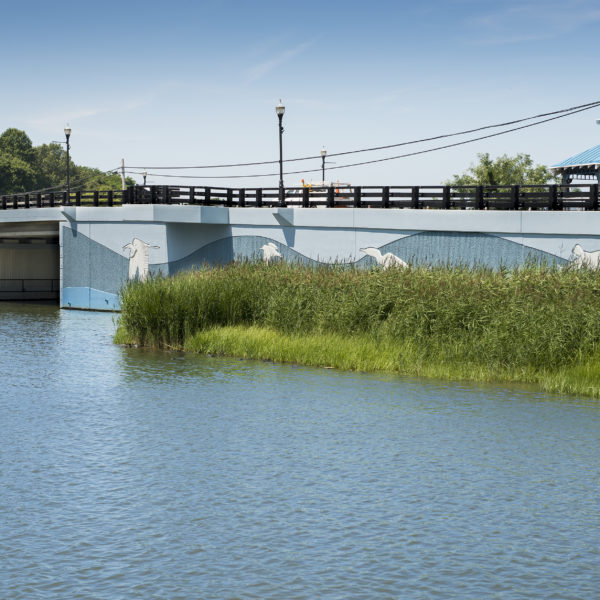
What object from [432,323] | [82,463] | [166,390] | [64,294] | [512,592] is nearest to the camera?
[512,592]

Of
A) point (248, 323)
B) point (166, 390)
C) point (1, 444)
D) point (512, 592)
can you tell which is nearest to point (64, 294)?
point (248, 323)

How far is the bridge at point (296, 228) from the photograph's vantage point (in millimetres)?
31766

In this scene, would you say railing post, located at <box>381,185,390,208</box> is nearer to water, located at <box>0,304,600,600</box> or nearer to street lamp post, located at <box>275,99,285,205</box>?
street lamp post, located at <box>275,99,285,205</box>

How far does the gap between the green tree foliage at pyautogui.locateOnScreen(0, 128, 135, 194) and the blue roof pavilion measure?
68.4 m

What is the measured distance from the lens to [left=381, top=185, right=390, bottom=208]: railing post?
35938 mm

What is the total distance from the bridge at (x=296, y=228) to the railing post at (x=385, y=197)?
6 cm

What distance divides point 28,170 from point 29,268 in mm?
69036

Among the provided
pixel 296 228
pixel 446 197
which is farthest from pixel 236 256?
pixel 446 197

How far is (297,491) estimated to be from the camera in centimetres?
1188

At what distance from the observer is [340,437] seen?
593 inches

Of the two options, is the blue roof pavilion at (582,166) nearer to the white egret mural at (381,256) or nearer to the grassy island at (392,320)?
the white egret mural at (381,256)

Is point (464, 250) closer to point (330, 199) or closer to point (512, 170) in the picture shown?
point (330, 199)

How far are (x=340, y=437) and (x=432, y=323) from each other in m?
8.37

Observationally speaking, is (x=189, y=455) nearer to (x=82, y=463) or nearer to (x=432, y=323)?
(x=82, y=463)
